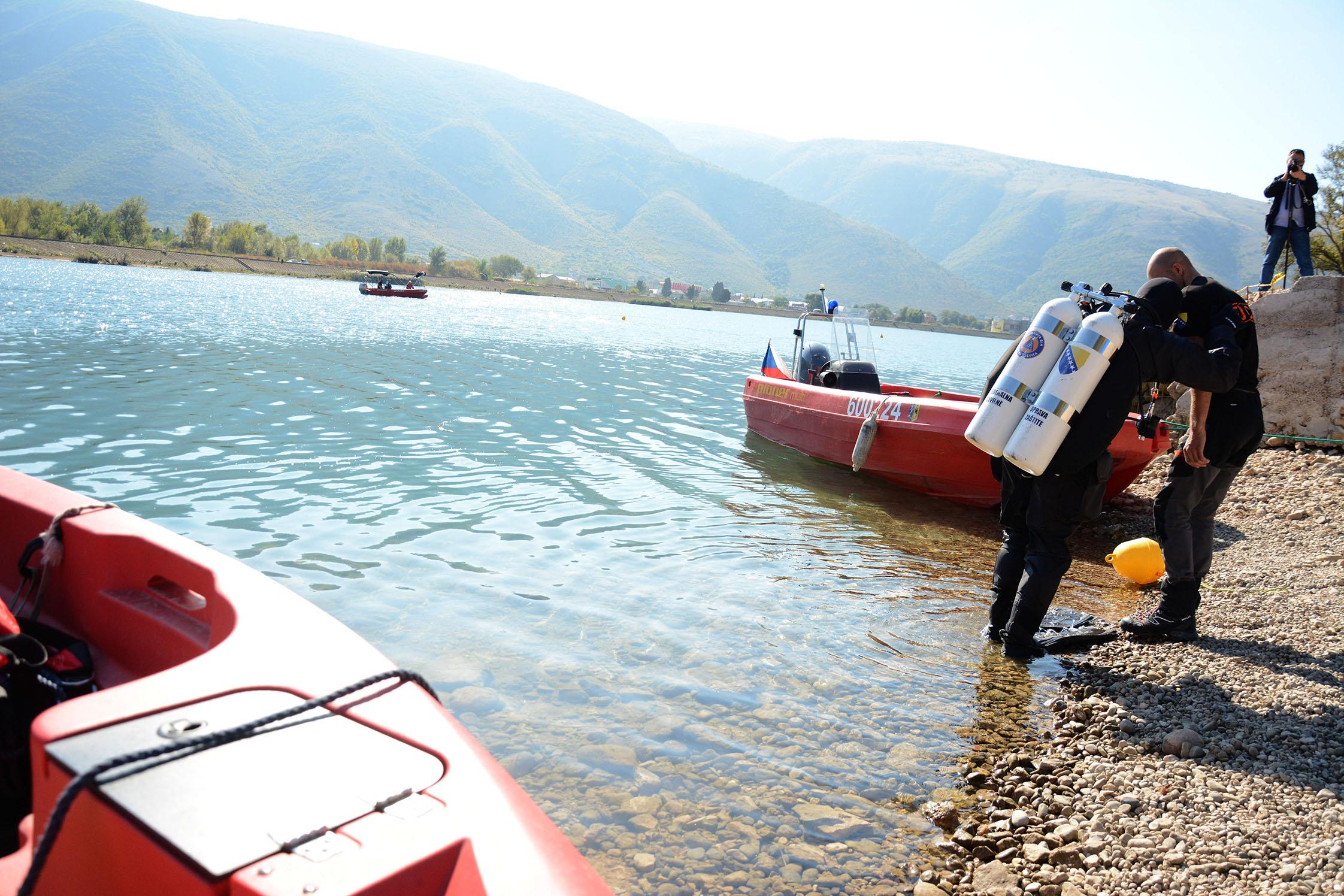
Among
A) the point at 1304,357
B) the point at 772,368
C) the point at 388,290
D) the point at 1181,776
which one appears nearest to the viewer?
the point at 1181,776

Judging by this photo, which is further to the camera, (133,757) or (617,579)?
(617,579)

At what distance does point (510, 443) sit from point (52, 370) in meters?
9.14

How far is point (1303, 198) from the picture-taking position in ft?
34.7

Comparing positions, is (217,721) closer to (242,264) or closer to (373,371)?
(373,371)

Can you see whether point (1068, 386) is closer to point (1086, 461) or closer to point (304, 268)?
point (1086, 461)

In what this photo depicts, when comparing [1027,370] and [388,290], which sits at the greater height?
[388,290]

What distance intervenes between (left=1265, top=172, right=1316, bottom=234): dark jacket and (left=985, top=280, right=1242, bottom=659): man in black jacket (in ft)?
24.2

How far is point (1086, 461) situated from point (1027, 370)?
695 millimetres

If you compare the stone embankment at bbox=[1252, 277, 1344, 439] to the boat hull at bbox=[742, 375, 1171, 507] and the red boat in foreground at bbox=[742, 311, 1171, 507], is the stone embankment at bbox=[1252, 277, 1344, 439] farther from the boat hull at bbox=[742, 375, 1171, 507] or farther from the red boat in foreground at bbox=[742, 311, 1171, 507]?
the red boat in foreground at bbox=[742, 311, 1171, 507]

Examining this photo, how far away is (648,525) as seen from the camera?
336 inches

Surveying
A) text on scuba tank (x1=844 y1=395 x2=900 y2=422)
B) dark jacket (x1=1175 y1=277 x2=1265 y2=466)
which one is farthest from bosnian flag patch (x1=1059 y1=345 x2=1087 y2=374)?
text on scuba tank (x1=844 y1=395 x2=900 y2=422)

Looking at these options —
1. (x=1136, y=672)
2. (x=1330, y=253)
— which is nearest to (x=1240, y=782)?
(x=1136, y=672)

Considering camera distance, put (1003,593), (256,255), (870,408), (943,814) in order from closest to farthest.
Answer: (943,814)
(1003,593)
(870,408)
(256,255)

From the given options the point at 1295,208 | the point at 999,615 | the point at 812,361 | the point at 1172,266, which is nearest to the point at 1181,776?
the point at 999,615
